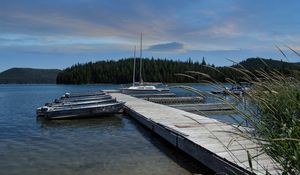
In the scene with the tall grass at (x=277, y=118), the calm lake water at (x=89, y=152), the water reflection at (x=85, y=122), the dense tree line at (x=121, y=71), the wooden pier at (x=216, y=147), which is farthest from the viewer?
the dense tree line at (x=121, y=71)

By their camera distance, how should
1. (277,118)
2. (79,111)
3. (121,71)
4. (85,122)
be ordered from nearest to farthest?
1. (277,118)
2. (85,122)
3. (79,111)
4. (121,71)

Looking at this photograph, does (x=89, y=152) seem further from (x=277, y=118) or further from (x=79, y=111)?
(x=277, y=118)

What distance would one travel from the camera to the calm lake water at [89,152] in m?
9.52

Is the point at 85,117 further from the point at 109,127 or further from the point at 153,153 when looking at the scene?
the point at 153,153

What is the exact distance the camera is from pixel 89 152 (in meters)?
11.9

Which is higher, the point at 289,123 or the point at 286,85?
the point at 286,85

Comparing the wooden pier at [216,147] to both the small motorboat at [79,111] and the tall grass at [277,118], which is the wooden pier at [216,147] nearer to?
the tall grass at [277,118]

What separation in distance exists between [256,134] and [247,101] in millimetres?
292

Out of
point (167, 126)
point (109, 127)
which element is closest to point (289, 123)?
point (167, 126)

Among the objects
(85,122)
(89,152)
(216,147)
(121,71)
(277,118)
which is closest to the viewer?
(277,118)

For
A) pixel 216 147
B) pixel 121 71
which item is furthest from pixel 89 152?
pixel 121 71

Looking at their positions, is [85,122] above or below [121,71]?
below

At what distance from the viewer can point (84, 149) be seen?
489 inches

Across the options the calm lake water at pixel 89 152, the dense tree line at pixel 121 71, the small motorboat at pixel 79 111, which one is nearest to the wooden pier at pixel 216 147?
the calm lake water at pixel 89 152
